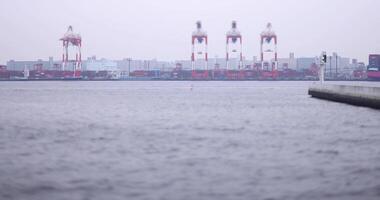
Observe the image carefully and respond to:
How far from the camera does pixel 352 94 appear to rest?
131 feet

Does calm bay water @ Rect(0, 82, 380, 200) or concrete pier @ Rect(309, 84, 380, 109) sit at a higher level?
concrete pier @ Rect(309, 84, 380, 109)

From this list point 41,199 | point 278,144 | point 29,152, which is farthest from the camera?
point 278,144

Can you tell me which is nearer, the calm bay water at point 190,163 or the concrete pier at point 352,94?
the calm bay water at point 190,163

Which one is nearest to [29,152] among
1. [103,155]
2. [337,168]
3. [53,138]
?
[103,155]

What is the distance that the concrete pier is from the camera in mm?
34050

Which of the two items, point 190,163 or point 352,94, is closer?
point 190,163

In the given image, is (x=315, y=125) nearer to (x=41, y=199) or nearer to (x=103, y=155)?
(x=103, y=155)

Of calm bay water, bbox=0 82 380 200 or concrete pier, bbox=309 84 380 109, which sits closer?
calm bay water, bbox=0 82 380 200

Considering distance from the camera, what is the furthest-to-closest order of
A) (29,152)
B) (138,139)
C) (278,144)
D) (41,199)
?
(138,139) → (278,144) → (29,152) → (41,199)

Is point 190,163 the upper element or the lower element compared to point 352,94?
lower

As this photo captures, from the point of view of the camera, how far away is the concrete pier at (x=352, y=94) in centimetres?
3405

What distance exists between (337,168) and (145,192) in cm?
510

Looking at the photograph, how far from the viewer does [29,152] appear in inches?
622

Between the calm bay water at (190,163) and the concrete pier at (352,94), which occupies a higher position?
the concrete pier at (352,94)
